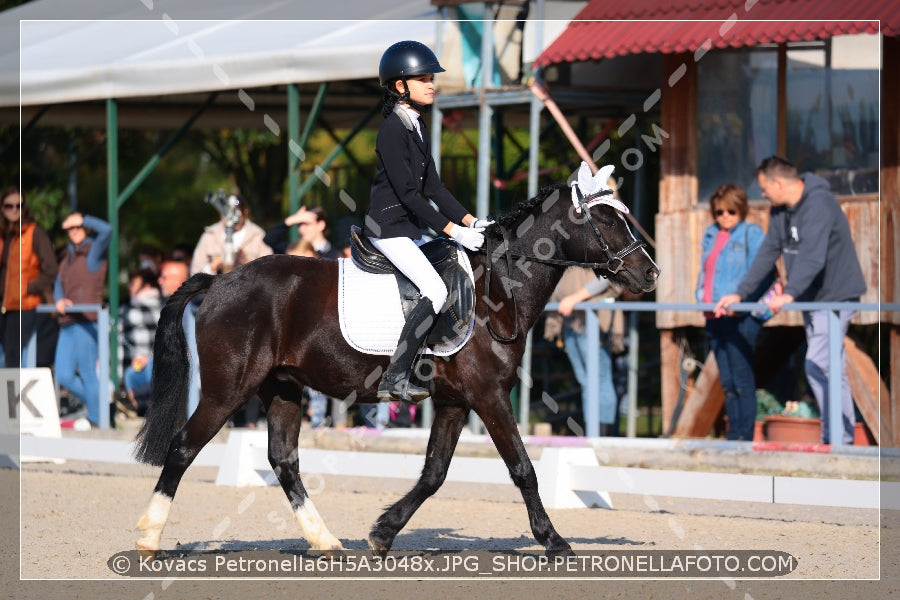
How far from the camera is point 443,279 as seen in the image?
26.3 ft

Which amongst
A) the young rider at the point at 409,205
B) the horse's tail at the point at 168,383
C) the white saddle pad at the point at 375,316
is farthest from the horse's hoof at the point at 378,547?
the horse's tail at the point at 168,383

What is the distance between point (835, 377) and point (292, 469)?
433 cm

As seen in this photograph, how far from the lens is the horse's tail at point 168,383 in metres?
8.12

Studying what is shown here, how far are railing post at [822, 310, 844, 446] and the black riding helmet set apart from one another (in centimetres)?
414

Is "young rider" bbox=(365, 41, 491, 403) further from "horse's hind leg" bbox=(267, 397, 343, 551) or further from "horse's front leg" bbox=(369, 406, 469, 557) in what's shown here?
"horse's hind leg" bbox=(267, 397, 343, 551)

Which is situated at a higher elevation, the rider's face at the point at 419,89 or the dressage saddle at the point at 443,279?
the rider's face at the point at 419,89

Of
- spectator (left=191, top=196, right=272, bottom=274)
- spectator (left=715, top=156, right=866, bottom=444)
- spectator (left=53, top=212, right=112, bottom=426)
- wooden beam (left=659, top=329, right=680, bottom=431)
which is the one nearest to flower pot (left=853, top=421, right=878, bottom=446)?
spectator (left=715, top=156, right=866, bottom=444)

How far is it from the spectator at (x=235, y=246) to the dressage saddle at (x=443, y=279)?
628 cm

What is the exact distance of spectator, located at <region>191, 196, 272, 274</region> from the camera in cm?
1439

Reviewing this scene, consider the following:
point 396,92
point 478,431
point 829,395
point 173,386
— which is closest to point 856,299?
point 829,395

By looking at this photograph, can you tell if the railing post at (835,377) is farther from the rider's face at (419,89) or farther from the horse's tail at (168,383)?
the horse's tail at (168,383)

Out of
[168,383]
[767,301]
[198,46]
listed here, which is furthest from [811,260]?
[198,46]

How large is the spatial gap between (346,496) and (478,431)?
9.03 ft

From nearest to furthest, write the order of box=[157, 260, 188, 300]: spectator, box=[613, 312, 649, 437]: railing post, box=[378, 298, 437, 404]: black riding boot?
box=[378, 298, 437, 404]: black riding boot
box=[613, 312, 649, 437]: railing post
box=[157, 260, 188, 300]: spectator
